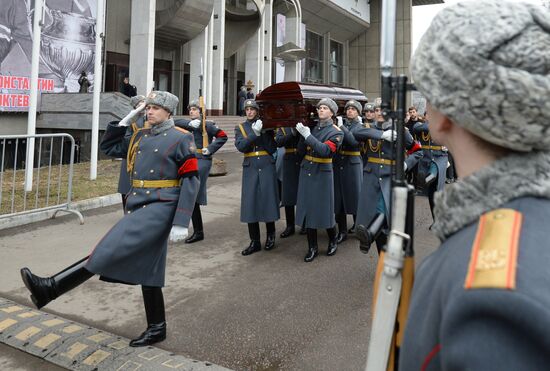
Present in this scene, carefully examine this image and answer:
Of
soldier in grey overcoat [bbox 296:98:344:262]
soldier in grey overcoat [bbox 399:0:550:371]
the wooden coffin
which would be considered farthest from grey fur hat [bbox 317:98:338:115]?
soldier in grey overcoat [bbox 399:0:550:371]

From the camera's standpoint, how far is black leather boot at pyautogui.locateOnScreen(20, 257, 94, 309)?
2.87 metres

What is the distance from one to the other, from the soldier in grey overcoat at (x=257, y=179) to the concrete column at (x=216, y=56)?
14.3 m

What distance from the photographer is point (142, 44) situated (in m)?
16.5

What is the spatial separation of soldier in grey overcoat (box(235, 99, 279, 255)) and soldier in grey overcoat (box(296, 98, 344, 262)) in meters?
0.39

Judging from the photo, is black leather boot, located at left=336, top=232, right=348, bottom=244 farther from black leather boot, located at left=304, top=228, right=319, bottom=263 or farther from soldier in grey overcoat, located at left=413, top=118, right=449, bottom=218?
soldier in grey overcoat, located at left=413, top=118, right=449, bottom=218

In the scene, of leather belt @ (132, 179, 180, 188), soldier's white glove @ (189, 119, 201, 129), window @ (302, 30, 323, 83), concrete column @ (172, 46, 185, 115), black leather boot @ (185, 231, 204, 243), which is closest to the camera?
leather belt @ (132, 179, 180, 188)

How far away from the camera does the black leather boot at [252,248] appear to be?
17.8 feet

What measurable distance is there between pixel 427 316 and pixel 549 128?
1.32 feet

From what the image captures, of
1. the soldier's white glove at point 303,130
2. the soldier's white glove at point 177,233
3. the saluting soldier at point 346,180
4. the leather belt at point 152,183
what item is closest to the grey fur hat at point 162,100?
the leather belt at point 152,183

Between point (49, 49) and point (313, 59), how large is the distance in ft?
72.5

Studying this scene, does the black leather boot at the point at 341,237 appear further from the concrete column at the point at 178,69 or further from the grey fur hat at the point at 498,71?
the concrete column at the point at 178,69

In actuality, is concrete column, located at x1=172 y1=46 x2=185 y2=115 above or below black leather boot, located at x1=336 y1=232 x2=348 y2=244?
above

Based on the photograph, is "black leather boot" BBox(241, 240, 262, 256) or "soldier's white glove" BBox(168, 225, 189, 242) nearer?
"soldier's white glove" BBox(168, 225, 189, 242)

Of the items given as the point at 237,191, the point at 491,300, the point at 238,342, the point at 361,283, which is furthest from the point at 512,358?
the point at 237,191
